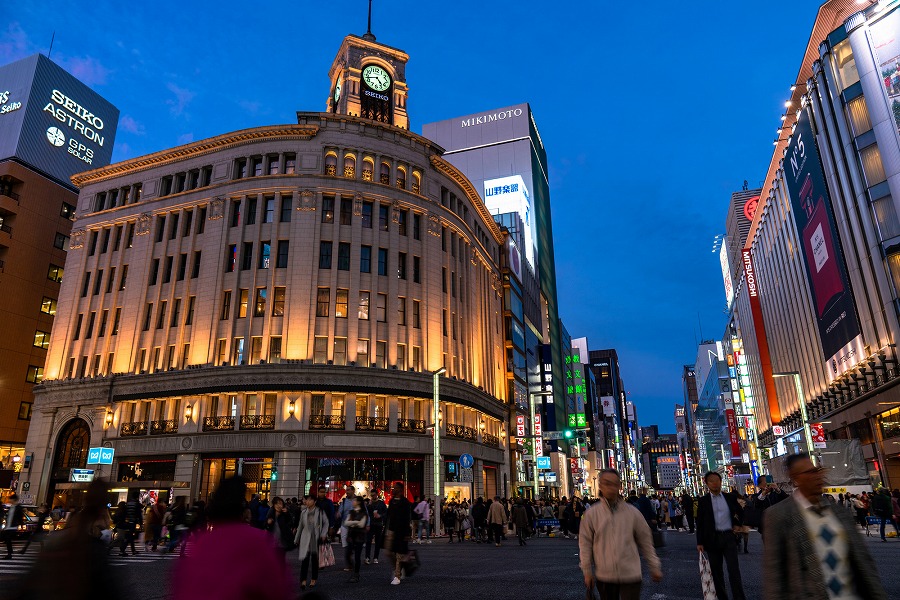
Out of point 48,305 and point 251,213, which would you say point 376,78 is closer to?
point 251,213

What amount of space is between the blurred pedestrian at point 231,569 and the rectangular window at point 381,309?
3603 centimetres

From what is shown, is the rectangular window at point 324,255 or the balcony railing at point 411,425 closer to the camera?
the balcony railing at point 411,425

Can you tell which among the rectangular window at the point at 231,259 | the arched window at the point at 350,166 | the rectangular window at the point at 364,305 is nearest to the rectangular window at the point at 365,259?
the rectangular window at the point at 364,305

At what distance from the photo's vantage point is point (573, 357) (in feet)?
329

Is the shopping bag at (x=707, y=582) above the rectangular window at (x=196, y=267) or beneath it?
beneath

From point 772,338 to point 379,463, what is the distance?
164ft

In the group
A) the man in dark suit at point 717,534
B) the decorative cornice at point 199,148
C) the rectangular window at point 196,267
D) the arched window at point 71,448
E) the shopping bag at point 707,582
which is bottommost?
the shopping bag at point 707,582

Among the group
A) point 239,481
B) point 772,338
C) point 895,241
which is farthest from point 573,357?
point 239,481

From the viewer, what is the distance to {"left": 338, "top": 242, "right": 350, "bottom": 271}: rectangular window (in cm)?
3938

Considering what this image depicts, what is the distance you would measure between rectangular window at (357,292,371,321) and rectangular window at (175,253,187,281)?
1211 centimetres

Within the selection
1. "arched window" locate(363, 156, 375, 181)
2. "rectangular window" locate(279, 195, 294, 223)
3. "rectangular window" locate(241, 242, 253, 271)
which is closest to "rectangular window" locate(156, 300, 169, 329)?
"rectangular window" locate(241, 242, 253, 271)

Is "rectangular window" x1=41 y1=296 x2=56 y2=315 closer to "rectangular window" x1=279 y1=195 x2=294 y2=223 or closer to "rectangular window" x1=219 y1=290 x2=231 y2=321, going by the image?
"rectangular window" x1=219 y1=290 x2=231 y2=321

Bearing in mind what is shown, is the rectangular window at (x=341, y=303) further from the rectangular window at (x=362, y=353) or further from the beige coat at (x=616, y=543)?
the beige coat at (x=616, y=543)

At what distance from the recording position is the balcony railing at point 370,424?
3597cm
